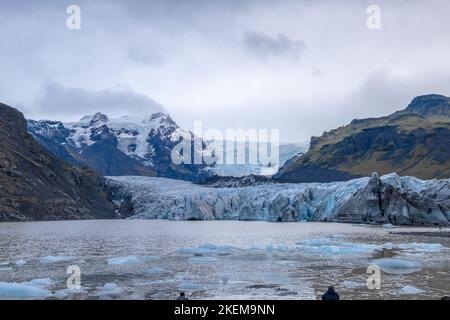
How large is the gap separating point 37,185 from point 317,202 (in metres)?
55.3

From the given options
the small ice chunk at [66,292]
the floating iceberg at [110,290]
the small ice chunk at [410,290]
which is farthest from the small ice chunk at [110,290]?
the small ice chunk at [410,290]

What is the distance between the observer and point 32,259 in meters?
32.6

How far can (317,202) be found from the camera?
93.3 m

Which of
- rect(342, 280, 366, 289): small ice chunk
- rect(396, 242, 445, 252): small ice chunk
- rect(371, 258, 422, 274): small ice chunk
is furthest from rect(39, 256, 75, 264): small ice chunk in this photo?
rect(396, 242, 445, 252): small ice chunk

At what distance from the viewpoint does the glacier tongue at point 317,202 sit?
78.9 m

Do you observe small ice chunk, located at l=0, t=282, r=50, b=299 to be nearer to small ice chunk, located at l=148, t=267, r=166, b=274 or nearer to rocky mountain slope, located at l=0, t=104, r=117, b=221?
small ice chunk, located at l=148, t=267, r=166, b=274

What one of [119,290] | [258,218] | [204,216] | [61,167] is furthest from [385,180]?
[61,167]

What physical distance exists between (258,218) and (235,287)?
260 feet

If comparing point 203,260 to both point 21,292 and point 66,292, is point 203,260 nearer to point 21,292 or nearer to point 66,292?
point 66,292

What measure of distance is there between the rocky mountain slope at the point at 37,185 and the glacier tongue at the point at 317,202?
11136 millimetres

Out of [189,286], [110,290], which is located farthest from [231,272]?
[110,290]

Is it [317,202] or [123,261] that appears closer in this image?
[123,261]

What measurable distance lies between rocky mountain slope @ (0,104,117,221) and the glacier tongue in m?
11.1
